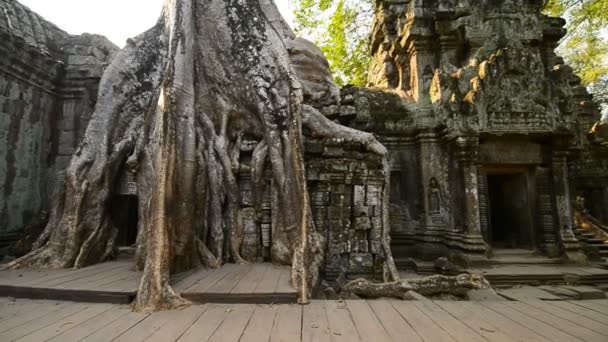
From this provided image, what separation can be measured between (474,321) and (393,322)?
1.63 feet

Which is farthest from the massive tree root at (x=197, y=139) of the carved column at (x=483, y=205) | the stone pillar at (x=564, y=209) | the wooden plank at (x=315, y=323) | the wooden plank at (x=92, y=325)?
the stone pillar at (x=564, y=209)

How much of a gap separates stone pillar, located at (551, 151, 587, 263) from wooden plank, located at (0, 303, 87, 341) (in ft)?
21.7

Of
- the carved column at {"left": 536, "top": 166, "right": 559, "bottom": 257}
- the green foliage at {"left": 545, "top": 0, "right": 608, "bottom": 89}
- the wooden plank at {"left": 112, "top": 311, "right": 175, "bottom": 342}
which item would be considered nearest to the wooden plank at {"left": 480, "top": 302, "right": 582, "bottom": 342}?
the wooden plank at {"left": 112, "top": 311, "right": 175, "bottom": 342}

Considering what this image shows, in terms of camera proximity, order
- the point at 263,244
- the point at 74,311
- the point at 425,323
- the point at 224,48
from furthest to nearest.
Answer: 1. the point at 224,48
2. the point at 263,244
3. the point at 74,311
4. the point at 425,323

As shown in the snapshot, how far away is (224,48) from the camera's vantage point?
12.8 feet

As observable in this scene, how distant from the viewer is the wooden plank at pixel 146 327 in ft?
5.59

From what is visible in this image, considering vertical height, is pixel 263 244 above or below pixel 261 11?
below

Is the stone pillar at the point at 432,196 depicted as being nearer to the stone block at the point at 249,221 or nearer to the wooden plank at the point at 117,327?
the stone block at the point at 249,221

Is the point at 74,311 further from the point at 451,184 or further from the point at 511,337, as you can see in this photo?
the point at 451,184

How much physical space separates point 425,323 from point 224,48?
3.57 m

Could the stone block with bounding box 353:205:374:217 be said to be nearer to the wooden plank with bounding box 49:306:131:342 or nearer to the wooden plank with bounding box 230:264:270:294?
the wooden plank with bounding box 230:264:270:294

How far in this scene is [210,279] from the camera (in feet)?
8.79

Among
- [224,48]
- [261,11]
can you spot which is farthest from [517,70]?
[224,48]

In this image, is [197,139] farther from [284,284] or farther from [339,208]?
[284,284]
